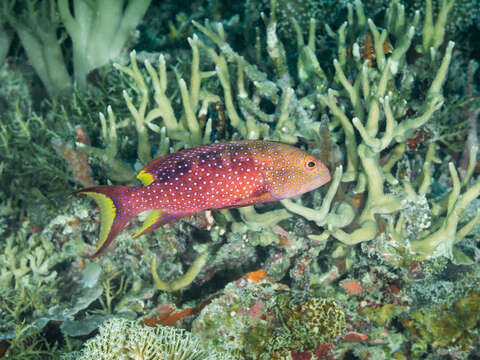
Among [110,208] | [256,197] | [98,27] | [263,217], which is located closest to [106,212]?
[110,208]

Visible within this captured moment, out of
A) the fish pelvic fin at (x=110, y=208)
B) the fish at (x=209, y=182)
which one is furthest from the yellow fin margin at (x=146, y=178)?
the fish pelvic fin at (x=110, y=208)

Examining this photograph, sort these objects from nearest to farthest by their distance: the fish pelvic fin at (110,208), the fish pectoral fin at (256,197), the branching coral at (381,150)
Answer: the fish pelvic fin at (110,208) → the fish pectoral fin at (256,197) → the branching coral at (381,150)

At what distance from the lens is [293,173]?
309 cm

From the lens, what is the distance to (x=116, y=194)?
2951mm

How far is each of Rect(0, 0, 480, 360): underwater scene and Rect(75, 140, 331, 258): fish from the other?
1 centimetres

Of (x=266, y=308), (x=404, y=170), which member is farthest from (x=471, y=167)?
(x=266, y=308)

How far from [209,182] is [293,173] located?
731mm

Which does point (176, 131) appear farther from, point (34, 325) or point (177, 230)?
point (34, 325)

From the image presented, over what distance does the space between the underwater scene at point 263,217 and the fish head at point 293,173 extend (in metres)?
0.01

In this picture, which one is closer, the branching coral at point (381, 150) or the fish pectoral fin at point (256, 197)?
the fish pectoral fin at point (256, 197)

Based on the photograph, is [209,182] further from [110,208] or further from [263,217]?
[263,217]

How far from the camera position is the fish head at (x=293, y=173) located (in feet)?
10.1

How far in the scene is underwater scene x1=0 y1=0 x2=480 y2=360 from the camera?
3.10 meters

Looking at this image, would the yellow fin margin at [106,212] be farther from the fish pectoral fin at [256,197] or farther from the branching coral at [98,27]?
the branching coral at [98,27]
